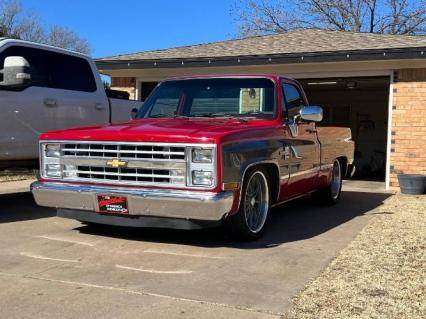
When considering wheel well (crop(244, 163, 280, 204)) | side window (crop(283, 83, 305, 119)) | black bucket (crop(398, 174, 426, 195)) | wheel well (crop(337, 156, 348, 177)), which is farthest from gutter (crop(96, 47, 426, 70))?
wheel well (crop(244, 163, 280, 204))

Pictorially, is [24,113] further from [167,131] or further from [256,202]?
[256,202]

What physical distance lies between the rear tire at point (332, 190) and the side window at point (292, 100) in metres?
1.88

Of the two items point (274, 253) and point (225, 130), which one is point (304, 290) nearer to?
point (274, 253)

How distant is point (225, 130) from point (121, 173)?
1.17m

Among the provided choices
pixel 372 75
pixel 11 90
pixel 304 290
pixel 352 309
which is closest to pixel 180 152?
pixel 304 290

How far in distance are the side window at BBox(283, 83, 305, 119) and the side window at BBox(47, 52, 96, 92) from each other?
10.5ft

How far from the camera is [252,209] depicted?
6332 mm

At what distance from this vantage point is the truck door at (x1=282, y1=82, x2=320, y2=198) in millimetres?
7113

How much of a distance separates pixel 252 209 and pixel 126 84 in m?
9.29

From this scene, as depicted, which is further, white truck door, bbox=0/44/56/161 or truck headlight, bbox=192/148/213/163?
white truck door, bbox=0/44/56/161

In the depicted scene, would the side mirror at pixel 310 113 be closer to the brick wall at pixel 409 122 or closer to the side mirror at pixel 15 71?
the side mirror at pixel 15 71

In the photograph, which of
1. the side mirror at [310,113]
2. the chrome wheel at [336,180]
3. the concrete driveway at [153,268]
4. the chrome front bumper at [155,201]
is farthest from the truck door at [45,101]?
the chrome wheel at [336,180]

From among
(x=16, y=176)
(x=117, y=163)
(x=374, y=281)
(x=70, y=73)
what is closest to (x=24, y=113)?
(x=70, y=73)

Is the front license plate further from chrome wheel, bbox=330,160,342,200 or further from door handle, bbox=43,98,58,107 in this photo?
chrome wheel, bbox=330,160,342,200
